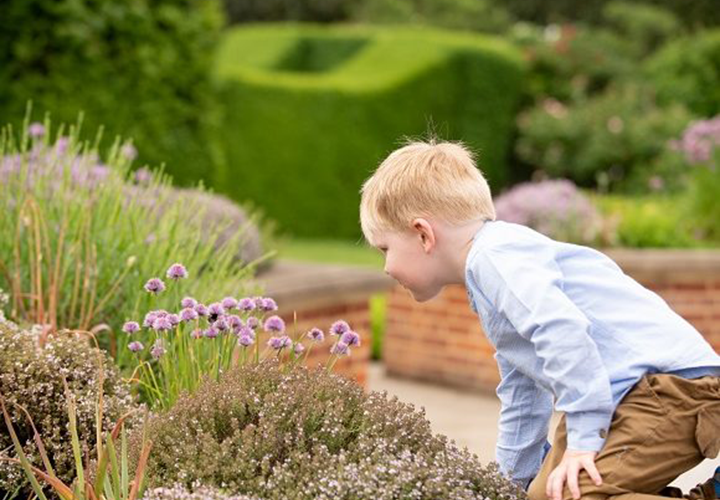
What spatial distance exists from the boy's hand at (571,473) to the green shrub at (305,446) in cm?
8

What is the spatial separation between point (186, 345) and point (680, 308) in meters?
5.20

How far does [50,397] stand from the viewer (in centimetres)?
347

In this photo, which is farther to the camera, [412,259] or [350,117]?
[350,117]

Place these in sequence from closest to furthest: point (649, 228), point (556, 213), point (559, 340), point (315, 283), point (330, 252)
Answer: point (559, 340), point (315, 283), point (556, 213), point (649, 228), point (330, 252)

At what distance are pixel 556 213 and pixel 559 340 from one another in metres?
6.33

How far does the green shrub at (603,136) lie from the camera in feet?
58.0

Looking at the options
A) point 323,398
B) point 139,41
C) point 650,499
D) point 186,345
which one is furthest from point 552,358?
point 139,41

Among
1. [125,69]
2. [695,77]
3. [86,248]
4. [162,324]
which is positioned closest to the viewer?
[162,324]

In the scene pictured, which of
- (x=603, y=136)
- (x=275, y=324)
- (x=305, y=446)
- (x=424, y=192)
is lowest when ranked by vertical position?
(x=603, y=136)

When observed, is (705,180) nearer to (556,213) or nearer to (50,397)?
(556,213)

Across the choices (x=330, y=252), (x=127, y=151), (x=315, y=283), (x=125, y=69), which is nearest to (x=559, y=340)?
(x=127, y=151)

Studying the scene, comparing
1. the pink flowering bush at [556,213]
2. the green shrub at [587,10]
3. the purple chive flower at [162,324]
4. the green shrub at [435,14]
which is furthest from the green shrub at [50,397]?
the green shrub at [587,10]

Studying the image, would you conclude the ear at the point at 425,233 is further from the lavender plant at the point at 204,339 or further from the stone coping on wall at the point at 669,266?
the stone coping on wall at the point at 669,266

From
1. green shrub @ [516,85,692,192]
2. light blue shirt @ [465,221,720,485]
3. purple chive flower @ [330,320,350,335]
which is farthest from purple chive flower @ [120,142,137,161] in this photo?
green shrub @ [516,85,692,192]
